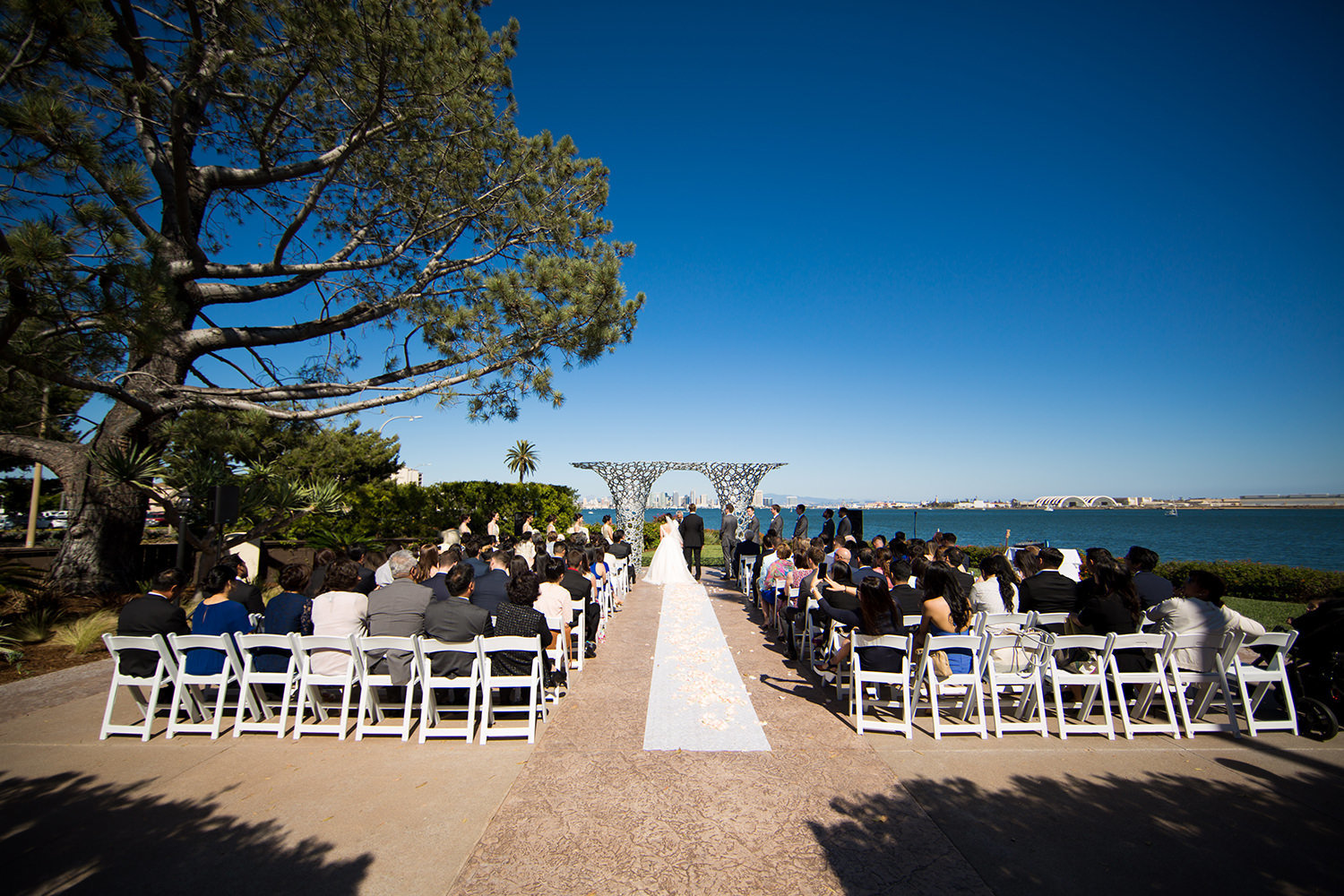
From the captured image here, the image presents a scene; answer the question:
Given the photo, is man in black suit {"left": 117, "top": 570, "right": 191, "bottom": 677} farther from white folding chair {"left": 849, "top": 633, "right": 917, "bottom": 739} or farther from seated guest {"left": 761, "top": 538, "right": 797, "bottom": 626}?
seated guest {"left": 761, "top": 538, "right": 797, "bottom": 626}

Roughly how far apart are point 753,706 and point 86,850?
4.21 m

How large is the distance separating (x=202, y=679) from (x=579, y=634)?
3032 millimetres

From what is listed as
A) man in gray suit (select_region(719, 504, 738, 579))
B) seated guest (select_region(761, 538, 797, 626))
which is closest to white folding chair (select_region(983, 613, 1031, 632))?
seated guest (select_region(761, 538, 797, 626))

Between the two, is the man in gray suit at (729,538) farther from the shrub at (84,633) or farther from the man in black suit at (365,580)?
the shrub at (84,633)

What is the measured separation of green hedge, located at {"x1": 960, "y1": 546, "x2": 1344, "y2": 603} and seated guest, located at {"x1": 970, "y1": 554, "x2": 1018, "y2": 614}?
6.20 metres

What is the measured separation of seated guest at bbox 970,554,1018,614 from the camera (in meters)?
5.14

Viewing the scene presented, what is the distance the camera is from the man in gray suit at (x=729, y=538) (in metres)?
12.7

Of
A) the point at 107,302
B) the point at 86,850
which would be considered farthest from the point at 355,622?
the point at 107,302

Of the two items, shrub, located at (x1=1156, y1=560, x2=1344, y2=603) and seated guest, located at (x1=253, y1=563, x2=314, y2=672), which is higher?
seated guest, located at (x1=253, y1=563, x2=314, y2=672)

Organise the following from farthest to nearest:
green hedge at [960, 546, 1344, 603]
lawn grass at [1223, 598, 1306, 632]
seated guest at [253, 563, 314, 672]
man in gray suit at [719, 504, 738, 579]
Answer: man in gray suit at [719, 504, 738, 579] → green hedge at [960, 546, 1344, 603] → lawn grass at [1223, 598, 1306, 632] → seated guest at [253, 563, 314, 672]

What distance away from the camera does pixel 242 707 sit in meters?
4.34

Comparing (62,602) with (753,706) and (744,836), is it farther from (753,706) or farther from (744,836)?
(744,836)

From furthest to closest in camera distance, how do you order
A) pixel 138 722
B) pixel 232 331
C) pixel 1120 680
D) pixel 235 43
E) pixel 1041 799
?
pixel 232 331 → pixel 235 43 → pixel 138 722 → pixel 1120 680 → pixel 1041 799

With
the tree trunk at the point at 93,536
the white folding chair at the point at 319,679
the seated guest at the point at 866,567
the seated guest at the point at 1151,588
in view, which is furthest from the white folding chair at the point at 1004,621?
the tree trunk at the point at 93,536
